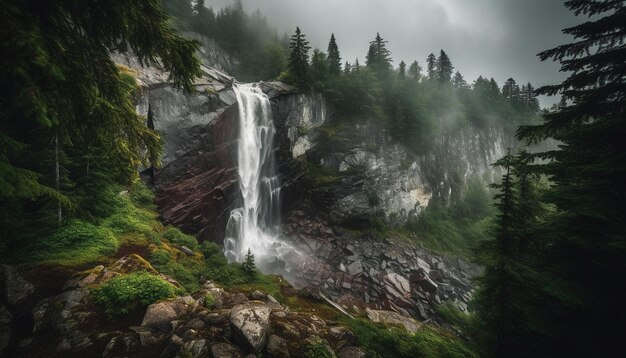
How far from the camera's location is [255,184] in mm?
25672

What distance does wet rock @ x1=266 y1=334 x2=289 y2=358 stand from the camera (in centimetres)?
556

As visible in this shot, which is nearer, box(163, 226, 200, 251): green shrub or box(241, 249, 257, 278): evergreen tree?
box(241, 249, 257, 278): evergreen tree

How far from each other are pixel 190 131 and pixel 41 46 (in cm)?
2131

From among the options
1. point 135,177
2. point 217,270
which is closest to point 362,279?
point 217,270

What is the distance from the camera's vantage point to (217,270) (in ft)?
39.7

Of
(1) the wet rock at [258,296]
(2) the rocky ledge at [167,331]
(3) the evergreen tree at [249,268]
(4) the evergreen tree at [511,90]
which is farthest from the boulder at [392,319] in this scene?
(4) the evergreen tree at [511,90]

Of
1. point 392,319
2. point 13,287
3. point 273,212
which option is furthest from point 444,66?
point 13,287

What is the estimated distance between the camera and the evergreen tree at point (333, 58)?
118 feet

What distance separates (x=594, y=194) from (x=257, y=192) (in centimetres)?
2322

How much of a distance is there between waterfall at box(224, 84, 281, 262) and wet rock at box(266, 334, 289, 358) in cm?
1704

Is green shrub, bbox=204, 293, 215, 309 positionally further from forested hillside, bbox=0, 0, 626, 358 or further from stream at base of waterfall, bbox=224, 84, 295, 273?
stream at base of waterfall, bbox=224, 84, 295, 273

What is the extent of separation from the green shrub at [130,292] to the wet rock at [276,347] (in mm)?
3446

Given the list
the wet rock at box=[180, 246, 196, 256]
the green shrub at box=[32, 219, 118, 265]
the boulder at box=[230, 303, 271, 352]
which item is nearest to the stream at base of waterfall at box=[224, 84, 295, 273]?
the wet rock at box=[180, 246, 196, 256]

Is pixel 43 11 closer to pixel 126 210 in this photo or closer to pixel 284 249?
pixel 126 210
